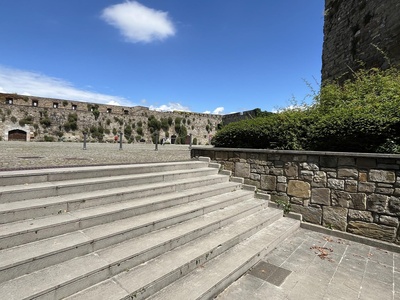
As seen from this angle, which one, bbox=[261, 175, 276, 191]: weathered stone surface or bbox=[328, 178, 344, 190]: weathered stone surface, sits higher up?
bbox=[328, 178, 344, 190]: weathered stone surface

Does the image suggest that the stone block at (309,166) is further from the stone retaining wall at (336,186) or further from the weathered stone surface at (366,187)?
the weathered stone surface at (366,187)

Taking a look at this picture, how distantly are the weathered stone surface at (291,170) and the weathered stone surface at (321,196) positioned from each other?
440mm

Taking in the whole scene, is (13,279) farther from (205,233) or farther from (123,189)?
(205,233)

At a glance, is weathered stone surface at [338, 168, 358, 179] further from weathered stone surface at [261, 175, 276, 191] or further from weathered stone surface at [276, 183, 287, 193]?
weathered stone surface at [261, 175, 276, 191]

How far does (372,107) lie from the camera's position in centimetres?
423

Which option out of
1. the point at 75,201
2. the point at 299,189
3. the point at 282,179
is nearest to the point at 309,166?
the point at 299,189

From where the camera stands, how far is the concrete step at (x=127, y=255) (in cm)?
184

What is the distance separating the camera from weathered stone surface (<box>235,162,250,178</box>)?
532 cm

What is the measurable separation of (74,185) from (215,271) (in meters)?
2.11

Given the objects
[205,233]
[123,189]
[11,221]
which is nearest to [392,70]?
[205,233]

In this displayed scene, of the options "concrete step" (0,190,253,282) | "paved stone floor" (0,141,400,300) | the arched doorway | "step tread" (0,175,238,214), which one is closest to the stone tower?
"paved stone floor" (0,141,400,300)

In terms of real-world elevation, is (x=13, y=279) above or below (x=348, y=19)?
below

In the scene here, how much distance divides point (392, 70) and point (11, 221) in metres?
8.25

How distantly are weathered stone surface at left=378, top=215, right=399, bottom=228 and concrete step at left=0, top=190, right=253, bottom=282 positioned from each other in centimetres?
320
